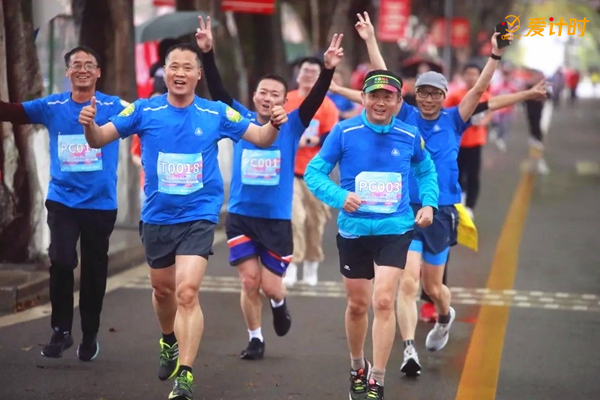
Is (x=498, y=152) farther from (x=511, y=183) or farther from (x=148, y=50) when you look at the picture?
(x=148, y=50)

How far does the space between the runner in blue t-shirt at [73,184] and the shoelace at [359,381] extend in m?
1.92

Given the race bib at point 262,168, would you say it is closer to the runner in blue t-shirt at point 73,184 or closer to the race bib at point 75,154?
the runner in blue t-shirt at point 73,184

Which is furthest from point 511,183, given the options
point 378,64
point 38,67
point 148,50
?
point 378,64

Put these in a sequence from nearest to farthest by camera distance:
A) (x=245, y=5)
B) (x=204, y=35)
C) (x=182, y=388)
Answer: (x=182, y=388)
(x=204, y=35)
(x=245, y=5)

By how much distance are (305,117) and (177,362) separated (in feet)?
5.51

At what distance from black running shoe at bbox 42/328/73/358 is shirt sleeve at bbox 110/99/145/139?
62.5 inches

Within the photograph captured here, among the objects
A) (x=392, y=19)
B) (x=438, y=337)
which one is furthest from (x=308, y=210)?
(x=392, y=19)

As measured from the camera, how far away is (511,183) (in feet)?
70.3

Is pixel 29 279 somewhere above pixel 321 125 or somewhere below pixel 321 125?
below

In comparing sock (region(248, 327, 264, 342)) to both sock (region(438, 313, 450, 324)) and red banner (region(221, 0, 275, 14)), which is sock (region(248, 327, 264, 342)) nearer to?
sock (region(438, 313, 450, 324))

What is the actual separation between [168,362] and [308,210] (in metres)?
4.25

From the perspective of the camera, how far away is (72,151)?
761 cm

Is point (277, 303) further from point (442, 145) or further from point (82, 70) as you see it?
point (82, 70)

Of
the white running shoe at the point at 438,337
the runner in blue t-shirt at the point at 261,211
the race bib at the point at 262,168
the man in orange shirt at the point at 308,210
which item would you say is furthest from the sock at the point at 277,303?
the man in orange shirt at the point at 308,210
